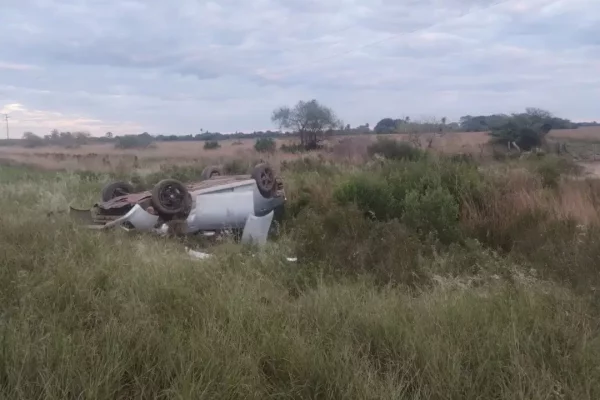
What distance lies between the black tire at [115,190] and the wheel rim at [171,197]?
2.31 metres

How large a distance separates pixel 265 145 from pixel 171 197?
24876mm

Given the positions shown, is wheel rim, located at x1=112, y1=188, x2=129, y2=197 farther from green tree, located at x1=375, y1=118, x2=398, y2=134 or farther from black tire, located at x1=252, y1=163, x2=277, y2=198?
green tree, located at x1=375, y1=118, x2=398, y2=134

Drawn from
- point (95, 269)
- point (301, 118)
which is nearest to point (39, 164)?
point (301, 118)

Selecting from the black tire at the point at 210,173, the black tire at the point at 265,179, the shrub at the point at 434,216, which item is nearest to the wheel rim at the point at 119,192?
the black tire at the point at 210,173

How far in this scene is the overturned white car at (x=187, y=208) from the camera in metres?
9.48

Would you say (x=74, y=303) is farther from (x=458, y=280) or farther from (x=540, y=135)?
(x=540, y=135)

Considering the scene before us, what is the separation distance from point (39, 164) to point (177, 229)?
19816 mm

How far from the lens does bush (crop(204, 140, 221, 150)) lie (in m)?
35.3

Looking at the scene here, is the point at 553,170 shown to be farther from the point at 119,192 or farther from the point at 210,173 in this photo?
the point at 119,192

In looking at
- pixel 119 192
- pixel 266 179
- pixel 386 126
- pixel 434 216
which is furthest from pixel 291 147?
pixel 434 216

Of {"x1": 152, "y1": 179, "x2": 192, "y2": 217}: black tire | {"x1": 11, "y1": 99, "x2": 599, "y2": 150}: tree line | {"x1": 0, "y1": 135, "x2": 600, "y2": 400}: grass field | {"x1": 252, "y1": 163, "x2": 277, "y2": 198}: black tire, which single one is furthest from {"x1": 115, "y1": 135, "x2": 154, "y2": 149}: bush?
{"x1": 0, "y1": 135, "x2": 600, "y2": 400}: grass field

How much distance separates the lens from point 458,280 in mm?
5879

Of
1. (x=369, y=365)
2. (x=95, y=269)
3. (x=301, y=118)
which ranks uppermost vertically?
(x=301, y=118)

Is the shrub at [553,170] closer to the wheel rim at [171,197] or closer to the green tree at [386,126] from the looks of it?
the wheel rim at [171,197]
